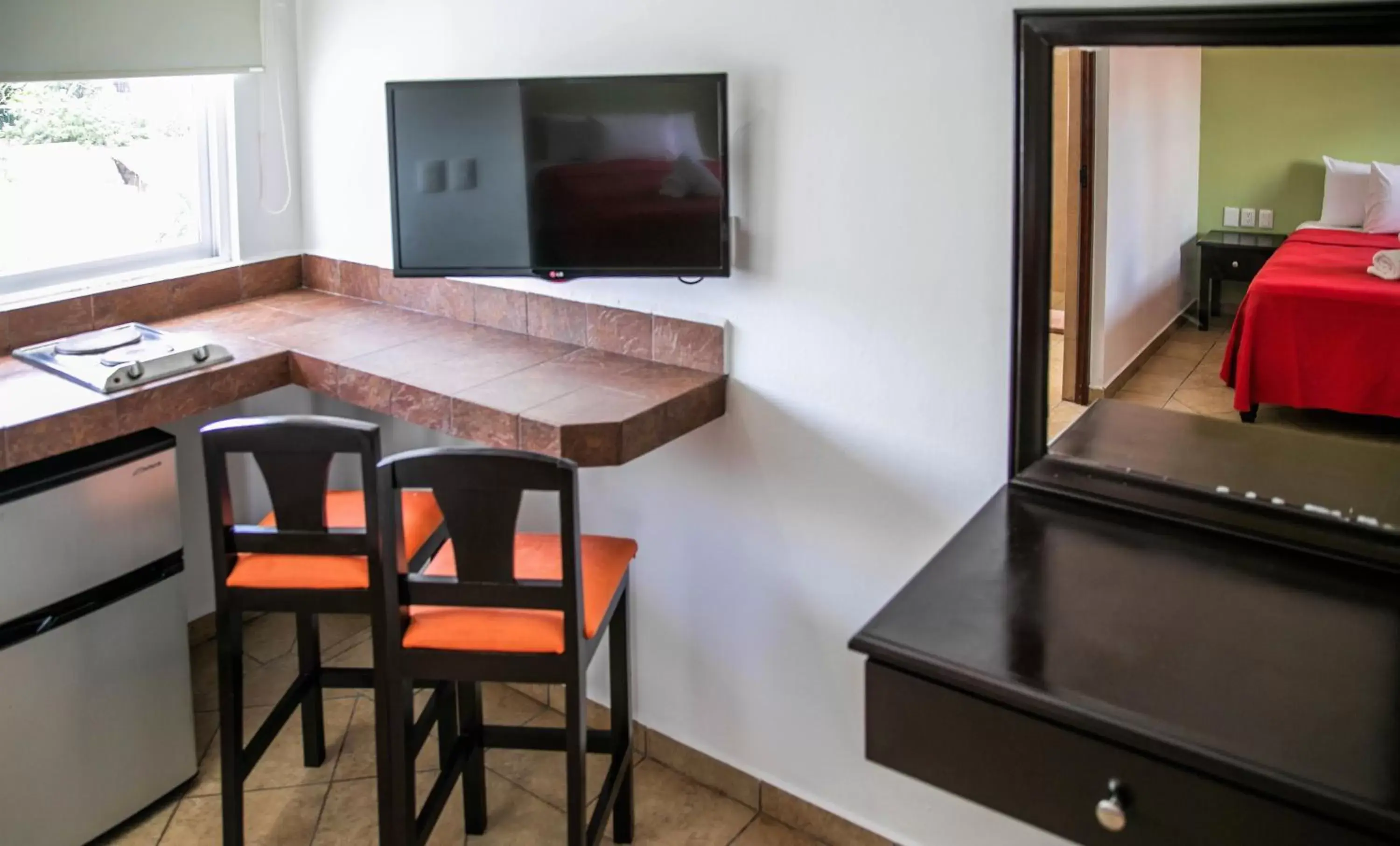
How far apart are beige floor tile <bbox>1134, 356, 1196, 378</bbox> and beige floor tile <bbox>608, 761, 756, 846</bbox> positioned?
1.41m

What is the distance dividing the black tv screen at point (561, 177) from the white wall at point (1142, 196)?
2.43 ft

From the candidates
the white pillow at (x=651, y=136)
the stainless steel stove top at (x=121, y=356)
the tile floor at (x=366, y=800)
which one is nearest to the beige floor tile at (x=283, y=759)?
the tile floor at (x=366, y=800)

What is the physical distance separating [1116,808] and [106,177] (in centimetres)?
285

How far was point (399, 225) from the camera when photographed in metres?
2.88

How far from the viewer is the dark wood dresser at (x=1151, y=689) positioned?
1444mm

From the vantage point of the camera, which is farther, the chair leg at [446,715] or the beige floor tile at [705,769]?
the beige floor tile at [705,769]

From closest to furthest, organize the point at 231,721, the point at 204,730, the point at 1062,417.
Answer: the point at 1062,417
the point at 231,721
the point at 204,730

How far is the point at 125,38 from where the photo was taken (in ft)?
10.2

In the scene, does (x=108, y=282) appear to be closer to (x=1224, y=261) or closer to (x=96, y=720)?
(x=96, y=720)

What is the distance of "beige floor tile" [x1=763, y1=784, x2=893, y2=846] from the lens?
8.97 feet

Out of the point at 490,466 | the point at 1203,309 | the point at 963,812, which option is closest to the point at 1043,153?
the point at 1203,309

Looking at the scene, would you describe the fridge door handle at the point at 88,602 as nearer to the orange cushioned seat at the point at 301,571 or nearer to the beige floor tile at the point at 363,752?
the orange cushioned seat at the point at 301,571

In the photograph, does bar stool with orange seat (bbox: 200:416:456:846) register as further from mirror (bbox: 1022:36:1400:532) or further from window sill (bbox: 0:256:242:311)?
mirror (bbox: 1022:36:1400:532)

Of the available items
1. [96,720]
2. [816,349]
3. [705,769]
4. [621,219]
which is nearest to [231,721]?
[96,720]
